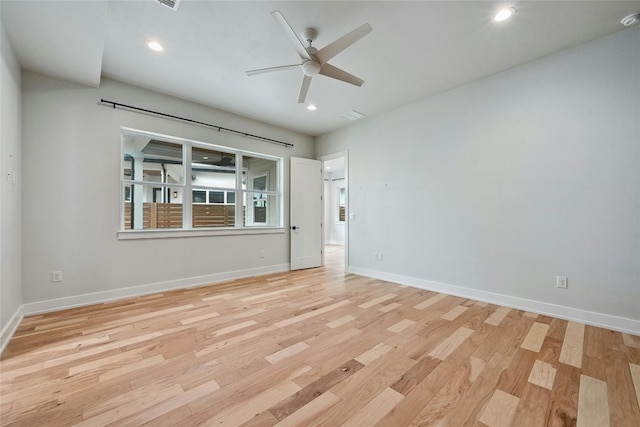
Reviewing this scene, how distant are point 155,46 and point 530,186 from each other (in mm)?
4461

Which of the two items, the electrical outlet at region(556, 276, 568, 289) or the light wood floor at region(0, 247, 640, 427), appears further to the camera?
the electrical outlet at region(556, 276, 568, 289)

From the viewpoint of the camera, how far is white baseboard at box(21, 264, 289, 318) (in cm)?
296

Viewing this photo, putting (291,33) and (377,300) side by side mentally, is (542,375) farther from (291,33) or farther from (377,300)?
(291,33)

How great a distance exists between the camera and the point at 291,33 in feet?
6.77

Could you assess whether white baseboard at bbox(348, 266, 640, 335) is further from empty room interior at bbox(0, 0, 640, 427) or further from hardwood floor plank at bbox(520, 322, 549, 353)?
hardwood floor plank at bbox(520, 322, 549, 353)

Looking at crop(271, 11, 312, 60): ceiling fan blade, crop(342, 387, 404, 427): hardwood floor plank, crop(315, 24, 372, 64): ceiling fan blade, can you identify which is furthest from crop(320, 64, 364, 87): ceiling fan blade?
crop(342, 387, 404, 427): hardwood floor plank

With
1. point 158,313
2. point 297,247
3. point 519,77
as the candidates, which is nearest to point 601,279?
point 519,77

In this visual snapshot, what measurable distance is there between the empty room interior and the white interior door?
916mm

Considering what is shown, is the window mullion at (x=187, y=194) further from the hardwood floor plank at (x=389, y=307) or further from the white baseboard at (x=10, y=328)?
the hardwood floor plank at (x=389, y=307)

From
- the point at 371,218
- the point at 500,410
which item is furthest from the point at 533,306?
the point at 371,218

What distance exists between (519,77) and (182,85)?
4325mm

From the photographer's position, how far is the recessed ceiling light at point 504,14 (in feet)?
7.37

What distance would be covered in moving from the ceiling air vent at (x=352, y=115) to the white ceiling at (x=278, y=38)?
0.82m

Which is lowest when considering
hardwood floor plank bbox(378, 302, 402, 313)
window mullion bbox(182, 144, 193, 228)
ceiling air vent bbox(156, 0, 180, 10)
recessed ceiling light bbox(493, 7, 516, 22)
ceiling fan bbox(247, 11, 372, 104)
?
hardwood floor plank bbox(378, 302, 402, 313)
